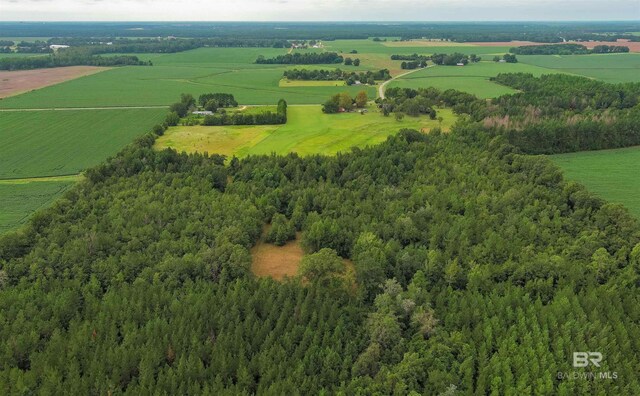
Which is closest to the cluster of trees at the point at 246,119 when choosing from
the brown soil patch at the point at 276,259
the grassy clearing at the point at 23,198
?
the grassy clearing at the point at 23,198

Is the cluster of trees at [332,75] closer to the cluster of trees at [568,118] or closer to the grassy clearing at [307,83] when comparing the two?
the grassy clearing at [307,83]

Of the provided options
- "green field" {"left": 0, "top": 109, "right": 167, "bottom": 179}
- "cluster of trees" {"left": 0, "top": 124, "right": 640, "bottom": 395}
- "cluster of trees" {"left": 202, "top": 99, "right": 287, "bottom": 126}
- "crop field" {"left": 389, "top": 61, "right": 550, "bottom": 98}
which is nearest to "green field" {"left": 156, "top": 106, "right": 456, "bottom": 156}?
"cluster of trees" {"left": 202, "top": 99, "right": 287, "bottom": 126}

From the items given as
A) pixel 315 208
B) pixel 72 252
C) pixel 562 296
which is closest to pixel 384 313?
pixel 562 296

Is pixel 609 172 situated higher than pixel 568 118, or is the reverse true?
pixel 568 118

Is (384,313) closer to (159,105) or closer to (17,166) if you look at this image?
(17,166)

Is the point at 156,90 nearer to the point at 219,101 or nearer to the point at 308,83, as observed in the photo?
the point at 219,101

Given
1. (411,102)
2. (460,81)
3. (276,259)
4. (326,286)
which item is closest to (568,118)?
(411,102)
